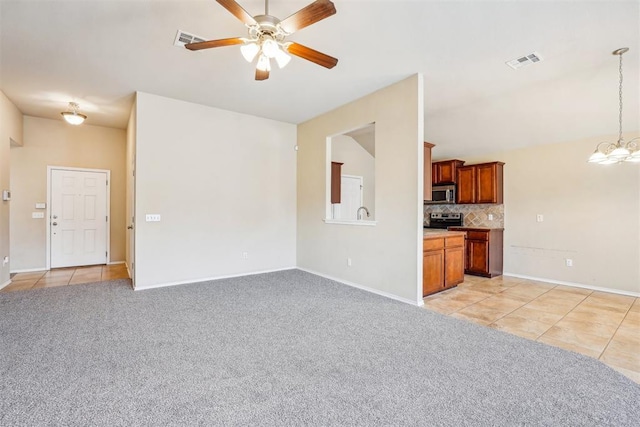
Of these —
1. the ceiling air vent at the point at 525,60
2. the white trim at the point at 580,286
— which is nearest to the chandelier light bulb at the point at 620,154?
the ceiling air vent at the point at 525,60

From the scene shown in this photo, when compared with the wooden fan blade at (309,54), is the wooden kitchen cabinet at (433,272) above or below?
below

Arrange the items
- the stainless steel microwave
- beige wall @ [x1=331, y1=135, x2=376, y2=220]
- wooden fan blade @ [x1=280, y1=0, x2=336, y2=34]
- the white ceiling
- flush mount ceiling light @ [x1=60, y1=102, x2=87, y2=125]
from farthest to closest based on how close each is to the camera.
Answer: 1. beige wall @ [x1=331, y1=135, x2=376, y2=220]
2. the stainless steel microwave
3. flush mount ceiling light @ [x1=60, y1=102, x2=87, y2=125]
4. the white ceiling
5. wooden fan blade @ [x1=280, y1=0, x2=336, y2=34]

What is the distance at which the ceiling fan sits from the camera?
2000 millimetres

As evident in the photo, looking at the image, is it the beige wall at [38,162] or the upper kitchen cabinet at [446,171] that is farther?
the upper kitchen cabinet at [446,171]

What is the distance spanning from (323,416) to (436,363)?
1080mm

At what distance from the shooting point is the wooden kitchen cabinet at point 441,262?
4.11 m

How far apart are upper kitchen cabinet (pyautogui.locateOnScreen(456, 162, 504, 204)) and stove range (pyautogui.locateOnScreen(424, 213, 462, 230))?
47 cm

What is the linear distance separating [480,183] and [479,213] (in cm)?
68

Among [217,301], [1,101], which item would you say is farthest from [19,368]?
[1,101]

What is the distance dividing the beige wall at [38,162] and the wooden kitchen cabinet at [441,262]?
6698 millimetres

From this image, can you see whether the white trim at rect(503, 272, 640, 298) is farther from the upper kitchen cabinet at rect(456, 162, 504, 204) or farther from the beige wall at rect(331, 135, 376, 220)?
the beige wall at rect(331, 135, 376, 220)

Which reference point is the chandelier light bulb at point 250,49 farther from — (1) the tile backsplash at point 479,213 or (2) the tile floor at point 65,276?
(1) the tile backsplash at point 479,213

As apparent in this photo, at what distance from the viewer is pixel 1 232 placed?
14.4ft

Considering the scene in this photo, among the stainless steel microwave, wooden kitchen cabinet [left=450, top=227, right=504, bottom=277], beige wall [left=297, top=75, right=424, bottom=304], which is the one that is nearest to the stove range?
the stainless steel microwave
